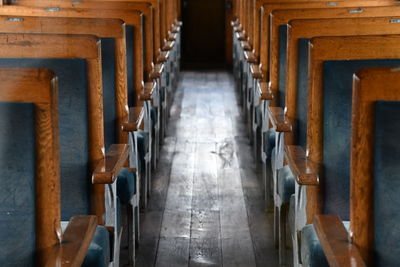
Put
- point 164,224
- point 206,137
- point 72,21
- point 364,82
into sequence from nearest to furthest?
point 364,82, point 72,21, point 164,224, point 206,137

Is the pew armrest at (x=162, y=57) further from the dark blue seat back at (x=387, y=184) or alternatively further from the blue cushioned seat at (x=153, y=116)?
the dark blue seat back at (x=387, y=184)

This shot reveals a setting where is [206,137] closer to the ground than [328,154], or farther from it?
closer to the ground

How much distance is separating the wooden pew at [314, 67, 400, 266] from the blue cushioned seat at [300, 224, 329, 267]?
268mm

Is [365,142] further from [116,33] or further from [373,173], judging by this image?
[116,33]

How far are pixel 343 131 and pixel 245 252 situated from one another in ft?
3.50

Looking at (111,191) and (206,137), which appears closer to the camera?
(111,191)

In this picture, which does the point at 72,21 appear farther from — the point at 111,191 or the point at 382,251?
the point at 382,251

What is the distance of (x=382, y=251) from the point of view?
5.25 feet

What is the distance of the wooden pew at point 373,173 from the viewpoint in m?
1.56

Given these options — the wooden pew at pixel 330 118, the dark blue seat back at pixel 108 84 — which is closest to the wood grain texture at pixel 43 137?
the wooden pew at pixel 330 118

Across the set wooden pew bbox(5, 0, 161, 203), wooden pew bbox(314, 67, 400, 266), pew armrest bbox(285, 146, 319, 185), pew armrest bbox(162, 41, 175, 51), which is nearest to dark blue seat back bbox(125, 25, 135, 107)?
wooden pew bbox(5, 0, 161, 203)

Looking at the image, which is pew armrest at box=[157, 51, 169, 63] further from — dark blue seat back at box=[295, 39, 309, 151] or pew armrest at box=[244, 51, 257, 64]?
dark blue seat back at box=[295, 39, 309, 151]

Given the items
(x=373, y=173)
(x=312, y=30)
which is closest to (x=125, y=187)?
(x=312, y=30)

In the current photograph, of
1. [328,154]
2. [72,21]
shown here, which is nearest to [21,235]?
[328,154]
